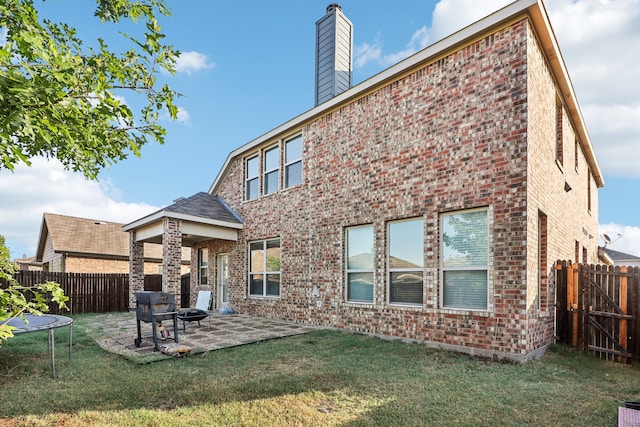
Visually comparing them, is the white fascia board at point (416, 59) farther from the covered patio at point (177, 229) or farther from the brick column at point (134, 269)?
the brick column at point (134, 269)

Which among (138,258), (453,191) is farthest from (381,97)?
(138,258)

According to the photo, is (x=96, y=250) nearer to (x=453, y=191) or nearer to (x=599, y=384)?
(x=453, y=191)

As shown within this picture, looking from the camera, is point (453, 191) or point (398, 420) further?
point (453, 191)

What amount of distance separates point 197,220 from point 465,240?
840cm

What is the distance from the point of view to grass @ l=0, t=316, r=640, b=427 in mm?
3951

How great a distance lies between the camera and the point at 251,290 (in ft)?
41.3

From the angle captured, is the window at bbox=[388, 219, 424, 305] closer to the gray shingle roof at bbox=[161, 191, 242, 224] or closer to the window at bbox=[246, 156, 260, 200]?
the window at bbox=[246, 156, 260, 200]

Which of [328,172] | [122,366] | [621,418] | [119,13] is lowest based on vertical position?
[122,366]

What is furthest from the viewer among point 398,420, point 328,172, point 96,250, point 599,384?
point 96,250

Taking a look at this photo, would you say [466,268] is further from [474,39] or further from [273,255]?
[273,255]

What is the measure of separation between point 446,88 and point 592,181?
11277mm

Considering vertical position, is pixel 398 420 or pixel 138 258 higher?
pixel 138 258

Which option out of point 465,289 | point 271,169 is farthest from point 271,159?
point 465,289

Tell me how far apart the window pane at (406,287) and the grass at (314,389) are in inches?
44.7
